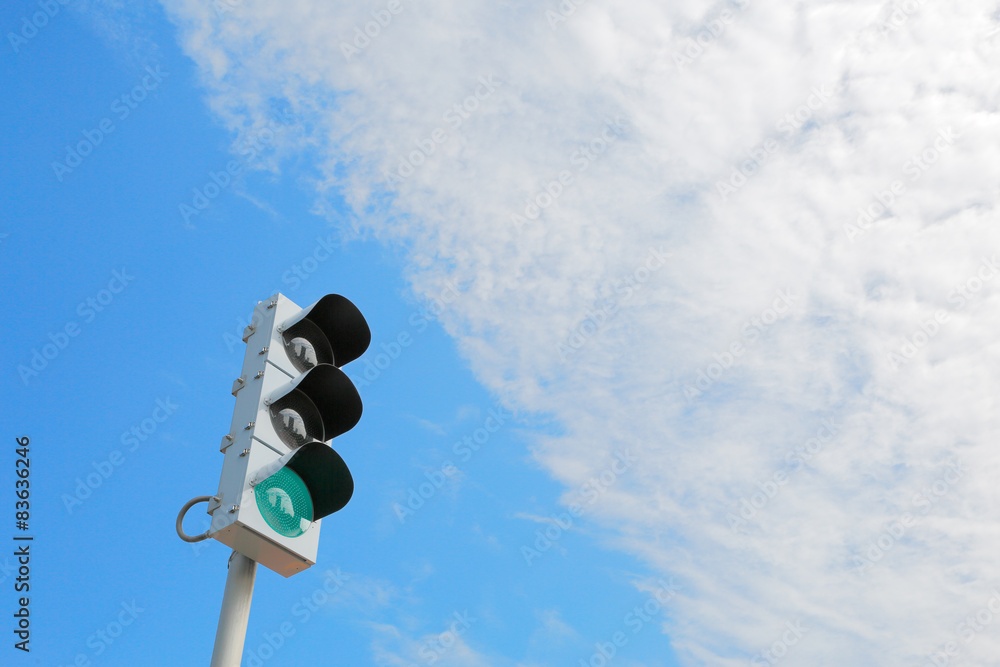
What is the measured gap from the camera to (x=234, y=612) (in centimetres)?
226

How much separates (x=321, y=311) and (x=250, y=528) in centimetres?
91

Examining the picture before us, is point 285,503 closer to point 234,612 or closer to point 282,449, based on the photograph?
point 282,449

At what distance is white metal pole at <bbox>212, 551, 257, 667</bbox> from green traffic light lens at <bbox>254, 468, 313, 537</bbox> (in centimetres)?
15

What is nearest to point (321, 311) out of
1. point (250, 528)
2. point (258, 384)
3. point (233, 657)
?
point (258, 384)

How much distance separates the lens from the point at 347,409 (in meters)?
2.58

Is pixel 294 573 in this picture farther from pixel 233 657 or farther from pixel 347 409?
pixel 347 409

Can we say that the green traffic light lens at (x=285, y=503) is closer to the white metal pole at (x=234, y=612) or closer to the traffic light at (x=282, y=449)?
the traffic light at (x=282, y=449)

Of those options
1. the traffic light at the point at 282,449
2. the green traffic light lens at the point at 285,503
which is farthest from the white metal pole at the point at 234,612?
the green traffic light lens at the point at 285,503

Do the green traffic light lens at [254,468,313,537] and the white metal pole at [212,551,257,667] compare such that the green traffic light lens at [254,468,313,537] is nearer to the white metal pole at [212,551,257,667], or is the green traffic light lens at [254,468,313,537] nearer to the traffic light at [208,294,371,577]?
the traffic light at [208,294,371,577]

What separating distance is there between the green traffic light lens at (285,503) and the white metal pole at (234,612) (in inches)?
5.7

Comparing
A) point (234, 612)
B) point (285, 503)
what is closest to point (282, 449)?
point (285, 503)

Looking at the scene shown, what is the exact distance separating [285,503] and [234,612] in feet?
1.09

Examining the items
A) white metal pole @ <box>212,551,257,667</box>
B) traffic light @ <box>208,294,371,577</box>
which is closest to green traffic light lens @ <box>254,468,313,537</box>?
traffic light @ <box>208,294,371,577</box>

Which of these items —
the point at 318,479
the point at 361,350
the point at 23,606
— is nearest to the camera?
the point at 318,479
